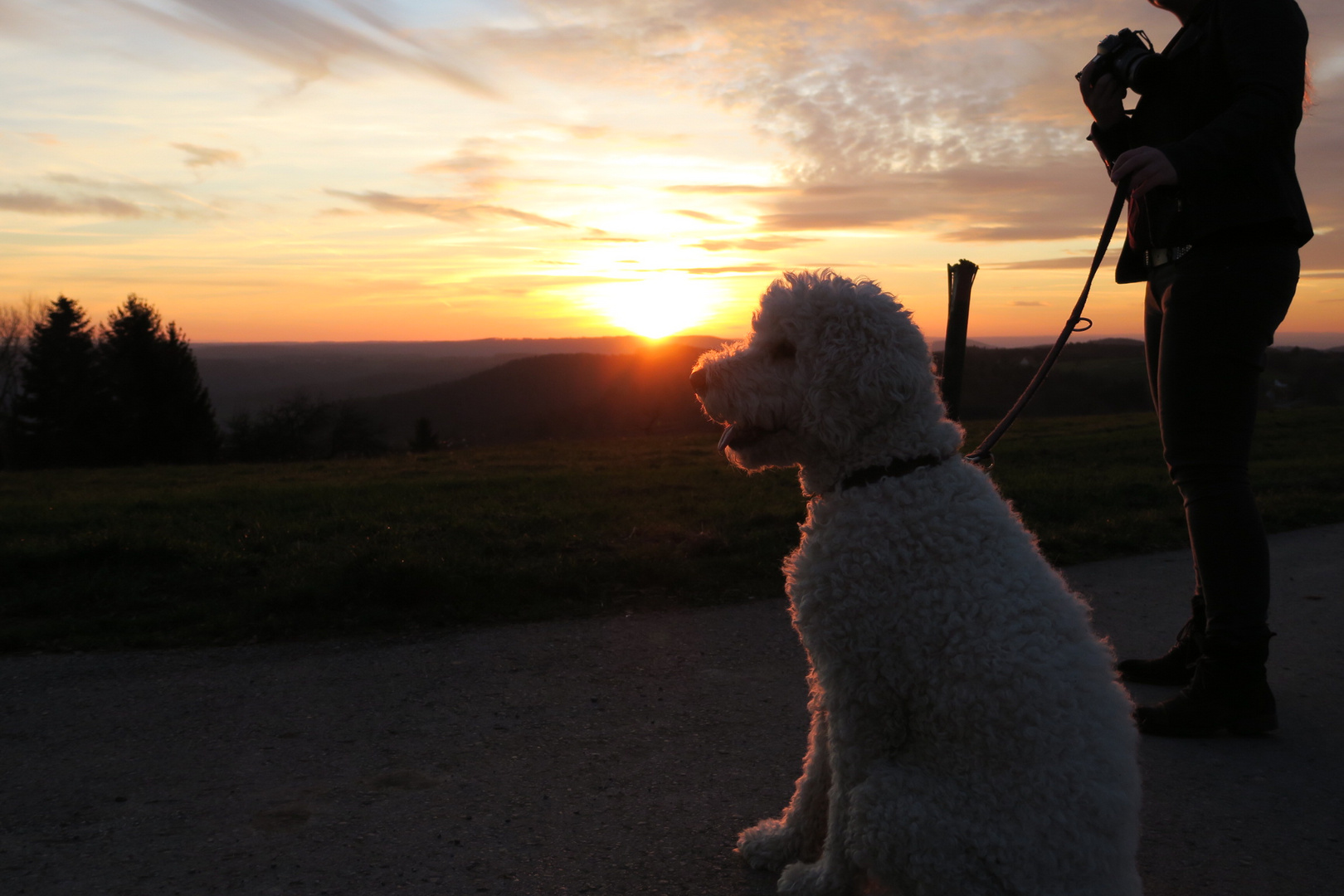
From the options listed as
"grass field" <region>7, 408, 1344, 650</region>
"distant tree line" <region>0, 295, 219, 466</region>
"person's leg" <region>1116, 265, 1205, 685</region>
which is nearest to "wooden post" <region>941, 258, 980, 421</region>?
"person's leg" <region>1116, 265, 1205, 685</region>

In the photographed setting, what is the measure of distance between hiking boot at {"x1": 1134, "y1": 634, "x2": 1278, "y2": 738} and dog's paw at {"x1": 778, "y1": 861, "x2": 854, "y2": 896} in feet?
6.02

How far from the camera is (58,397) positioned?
51.1 metres

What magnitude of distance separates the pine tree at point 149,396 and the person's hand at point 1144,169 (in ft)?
179

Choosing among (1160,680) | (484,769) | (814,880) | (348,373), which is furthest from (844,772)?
(348,373)

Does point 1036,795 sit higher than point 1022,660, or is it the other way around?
point 1022,660

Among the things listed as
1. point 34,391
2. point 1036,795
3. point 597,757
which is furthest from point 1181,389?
point 34,391

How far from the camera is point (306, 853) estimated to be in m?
2.87

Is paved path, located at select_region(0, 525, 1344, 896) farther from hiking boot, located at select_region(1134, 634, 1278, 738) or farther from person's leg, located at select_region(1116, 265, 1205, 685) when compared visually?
person's leg, located at select_region(1116, 265, 1205, 685)

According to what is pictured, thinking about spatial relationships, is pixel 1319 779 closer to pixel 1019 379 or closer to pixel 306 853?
pixel 306 853

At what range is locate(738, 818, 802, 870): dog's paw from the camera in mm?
2805

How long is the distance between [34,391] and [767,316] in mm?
62308

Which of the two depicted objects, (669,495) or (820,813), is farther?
(669,495)

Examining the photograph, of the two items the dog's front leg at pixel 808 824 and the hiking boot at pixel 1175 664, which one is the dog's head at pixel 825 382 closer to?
the dog's front leg at pixel 808 824

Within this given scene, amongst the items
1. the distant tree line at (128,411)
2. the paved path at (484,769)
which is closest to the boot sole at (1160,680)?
the paved path at (484,769)
